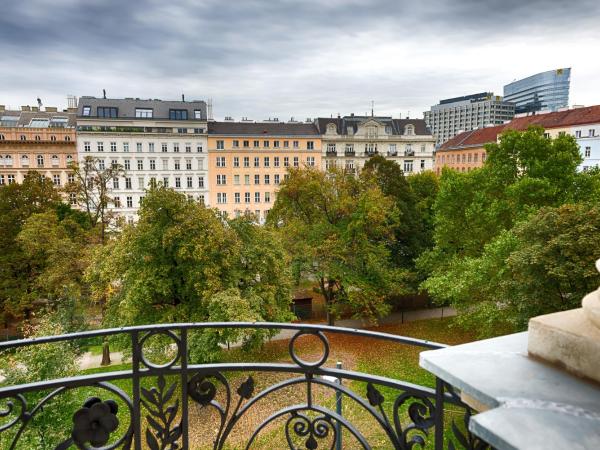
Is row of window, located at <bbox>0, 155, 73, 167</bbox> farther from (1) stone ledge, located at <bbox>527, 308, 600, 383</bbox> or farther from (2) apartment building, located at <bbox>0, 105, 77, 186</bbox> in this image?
(1) stone ledge, located at <bbox>527, 308, 600, 383</bbox>

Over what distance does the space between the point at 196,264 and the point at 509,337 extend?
13142 millimetres

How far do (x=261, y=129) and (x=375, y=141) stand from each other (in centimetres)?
1467

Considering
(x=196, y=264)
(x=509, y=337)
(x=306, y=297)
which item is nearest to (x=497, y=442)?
(x=509, y=337)

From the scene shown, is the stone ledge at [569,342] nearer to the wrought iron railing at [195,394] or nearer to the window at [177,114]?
the wrought iron railing at [195,394]

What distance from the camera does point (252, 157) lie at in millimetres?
50125

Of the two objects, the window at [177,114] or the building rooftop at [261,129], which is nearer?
the window at [177,114]

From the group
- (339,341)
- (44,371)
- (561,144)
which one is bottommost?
(339,341)

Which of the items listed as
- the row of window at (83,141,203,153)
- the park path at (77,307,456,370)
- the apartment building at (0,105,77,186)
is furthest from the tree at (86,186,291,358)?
the apartment building at (0,105,77,186)

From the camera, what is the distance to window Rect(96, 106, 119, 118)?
47.1m

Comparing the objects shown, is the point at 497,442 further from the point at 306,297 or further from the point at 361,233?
the point at 306,297

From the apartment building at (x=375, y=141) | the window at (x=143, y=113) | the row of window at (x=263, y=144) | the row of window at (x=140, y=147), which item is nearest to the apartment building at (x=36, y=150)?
the row of window at (x=140, y=147)

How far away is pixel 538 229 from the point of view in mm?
12195

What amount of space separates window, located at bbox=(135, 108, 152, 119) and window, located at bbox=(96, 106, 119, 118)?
2.23 m

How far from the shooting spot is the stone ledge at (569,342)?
1.46 m
